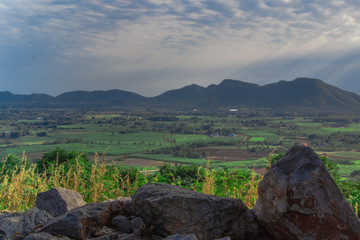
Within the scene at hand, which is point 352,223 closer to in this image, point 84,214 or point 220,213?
point 220,213

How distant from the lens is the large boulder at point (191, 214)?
4.96 m

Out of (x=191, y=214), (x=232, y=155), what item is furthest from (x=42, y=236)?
(x=232, y=155)

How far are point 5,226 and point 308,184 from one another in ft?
15.5

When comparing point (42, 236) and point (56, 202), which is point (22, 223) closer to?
point (42, 236)

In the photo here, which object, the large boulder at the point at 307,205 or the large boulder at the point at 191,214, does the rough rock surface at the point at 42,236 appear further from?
the large boulder at the point at 307,205

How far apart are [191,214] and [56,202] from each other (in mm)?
2906

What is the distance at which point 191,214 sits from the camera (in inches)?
198

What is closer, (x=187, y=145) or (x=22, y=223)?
(x=22, y=223)

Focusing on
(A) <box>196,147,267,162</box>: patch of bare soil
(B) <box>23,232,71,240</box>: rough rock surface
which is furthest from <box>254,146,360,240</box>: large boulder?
(A) <box>196,147,267,162</box>: patch of bare soil

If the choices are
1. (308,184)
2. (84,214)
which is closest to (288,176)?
(308,184)

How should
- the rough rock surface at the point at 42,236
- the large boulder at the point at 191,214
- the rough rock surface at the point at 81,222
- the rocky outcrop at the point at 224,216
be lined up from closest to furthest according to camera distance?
the rough rock surface at the point at 42,236 → the rough rock surface at the point at 81,222 → the rocky outcrop at the point at 224,216 → the large boulder at the point at 191,214

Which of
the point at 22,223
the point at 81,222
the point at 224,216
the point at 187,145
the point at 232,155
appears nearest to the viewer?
the point at 81,222

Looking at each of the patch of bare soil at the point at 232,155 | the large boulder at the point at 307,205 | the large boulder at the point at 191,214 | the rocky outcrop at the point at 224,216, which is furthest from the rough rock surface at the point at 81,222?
the patch of bare soil at the point at 232,155

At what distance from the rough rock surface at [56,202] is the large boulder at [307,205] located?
3.75 meters
